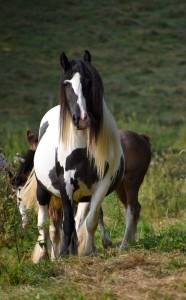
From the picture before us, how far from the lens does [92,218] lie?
8.09m

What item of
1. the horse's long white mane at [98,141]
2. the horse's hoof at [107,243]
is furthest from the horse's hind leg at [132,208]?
the horse's long white mane at [98,141]

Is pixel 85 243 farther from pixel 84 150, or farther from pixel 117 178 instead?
pixel 84 150

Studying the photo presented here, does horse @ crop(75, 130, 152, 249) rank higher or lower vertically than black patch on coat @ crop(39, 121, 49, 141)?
lower

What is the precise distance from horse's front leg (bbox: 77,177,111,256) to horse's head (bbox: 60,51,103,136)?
473 millimetres

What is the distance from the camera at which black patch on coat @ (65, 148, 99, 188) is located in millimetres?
8062

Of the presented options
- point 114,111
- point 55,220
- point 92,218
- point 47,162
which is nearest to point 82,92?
point 47,162

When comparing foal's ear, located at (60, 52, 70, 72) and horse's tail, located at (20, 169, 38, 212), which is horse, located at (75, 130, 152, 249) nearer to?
horse's tail, located at (20, 169, 38, 212)

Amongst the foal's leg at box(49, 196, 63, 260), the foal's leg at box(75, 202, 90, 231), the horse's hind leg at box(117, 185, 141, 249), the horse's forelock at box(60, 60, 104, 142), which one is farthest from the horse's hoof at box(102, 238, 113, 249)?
the horse's forelock at box(60, 60, 104, 142)

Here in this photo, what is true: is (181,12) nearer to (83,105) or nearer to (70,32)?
(70,32)

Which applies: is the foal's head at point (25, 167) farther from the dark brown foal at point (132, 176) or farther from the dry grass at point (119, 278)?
the dry grass at point (119, 278)

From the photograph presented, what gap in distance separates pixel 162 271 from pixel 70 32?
26.4m

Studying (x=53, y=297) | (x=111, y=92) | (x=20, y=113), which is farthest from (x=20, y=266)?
(x=111, y=92)

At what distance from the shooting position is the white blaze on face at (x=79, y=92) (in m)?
7.74

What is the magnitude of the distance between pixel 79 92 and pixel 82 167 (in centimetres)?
67
